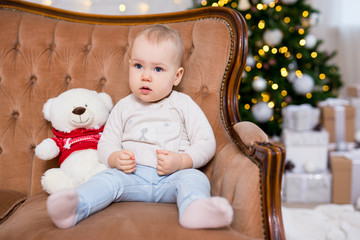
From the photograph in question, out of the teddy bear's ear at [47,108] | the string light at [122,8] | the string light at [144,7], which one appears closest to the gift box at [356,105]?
the string light at [144,7]

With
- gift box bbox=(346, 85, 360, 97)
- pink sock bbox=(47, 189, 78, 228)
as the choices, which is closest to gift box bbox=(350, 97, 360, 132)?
gift box bbox=(346, 85, 360, 97)

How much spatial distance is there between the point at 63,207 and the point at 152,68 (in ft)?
1.97

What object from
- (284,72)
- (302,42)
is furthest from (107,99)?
(302,42)

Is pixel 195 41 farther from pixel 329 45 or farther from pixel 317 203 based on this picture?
pixel 329 45

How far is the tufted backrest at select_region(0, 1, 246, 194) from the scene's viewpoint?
1.50m

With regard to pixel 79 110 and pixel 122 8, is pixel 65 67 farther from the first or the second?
pixel 122 8

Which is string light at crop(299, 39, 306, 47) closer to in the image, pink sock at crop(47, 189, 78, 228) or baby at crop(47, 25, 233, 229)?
baby at crop(47, 25, 233, 229)

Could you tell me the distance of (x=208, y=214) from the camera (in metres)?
0.93

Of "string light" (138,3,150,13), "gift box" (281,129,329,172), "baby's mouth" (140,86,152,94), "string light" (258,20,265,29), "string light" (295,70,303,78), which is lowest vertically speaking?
"gift box" (281,129,329,172)

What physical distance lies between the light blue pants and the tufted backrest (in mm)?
327

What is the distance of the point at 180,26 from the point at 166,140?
598mm

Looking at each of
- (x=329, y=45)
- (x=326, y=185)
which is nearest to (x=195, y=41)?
(x=326, y=185)

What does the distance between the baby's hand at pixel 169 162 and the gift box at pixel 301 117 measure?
60.9 inches

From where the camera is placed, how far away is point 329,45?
3.42 m
